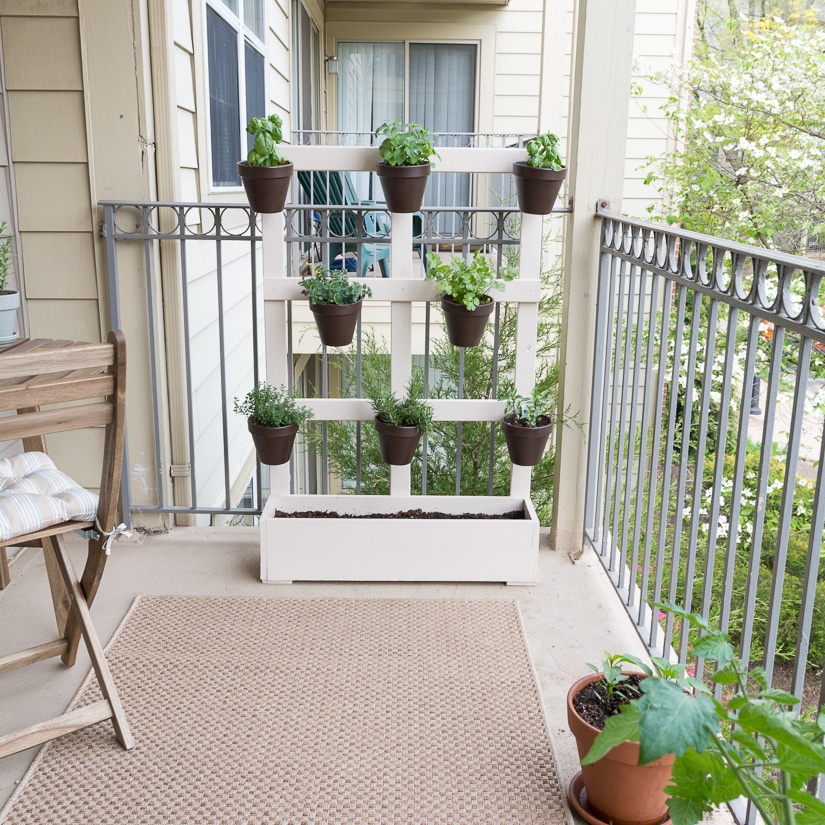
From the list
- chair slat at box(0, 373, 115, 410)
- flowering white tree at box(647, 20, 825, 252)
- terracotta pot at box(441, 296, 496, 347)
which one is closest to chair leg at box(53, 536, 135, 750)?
chair slat at box(0, 373, 115, 410)

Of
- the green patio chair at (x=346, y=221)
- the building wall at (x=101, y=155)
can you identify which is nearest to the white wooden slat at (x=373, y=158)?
the building wall at (x=101, y=155)

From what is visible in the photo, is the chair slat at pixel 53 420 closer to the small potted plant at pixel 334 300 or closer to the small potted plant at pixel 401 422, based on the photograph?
the small potted plant at pixel 334 300

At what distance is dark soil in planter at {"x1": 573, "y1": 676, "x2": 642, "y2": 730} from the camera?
167 centimetres

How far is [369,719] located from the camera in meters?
1.95

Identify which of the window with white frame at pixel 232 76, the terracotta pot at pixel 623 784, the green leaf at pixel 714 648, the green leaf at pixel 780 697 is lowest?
the terracotta pot at pixel 623 784

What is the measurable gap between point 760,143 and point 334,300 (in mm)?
4624

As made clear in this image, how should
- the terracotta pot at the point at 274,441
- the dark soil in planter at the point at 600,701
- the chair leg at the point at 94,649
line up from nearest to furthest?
1. the dark soil in planter at the point at 600,701
2. the chair leg at the point at 94,649
3. the terracotta pot at the point at 274,441

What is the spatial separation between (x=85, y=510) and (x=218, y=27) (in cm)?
258

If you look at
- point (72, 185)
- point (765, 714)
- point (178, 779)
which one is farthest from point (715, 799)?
point (72, 185)

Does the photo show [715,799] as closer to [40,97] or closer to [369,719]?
[369,719]

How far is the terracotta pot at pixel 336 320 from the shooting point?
2.49 metres

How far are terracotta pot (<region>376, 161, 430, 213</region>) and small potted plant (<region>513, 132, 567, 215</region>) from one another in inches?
11.2

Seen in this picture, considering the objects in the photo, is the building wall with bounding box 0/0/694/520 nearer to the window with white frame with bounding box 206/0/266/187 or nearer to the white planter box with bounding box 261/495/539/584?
the window with white frame with bounding box 206/0/266/187

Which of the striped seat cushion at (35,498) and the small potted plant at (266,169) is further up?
the small potted plant at (266,169)
